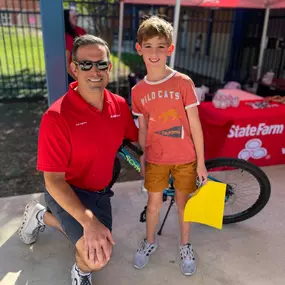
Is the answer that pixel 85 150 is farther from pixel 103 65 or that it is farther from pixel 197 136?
pixel 197 136

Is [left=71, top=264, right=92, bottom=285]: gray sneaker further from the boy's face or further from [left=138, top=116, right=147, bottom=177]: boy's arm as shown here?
the boy's face

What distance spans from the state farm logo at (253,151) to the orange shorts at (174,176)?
Result: 63.0 inches

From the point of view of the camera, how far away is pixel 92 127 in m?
1.90

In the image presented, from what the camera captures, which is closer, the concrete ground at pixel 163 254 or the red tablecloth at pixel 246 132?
the concrete ground at pixel 163 254

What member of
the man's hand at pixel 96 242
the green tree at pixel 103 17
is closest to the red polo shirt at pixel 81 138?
the man's hand at pixel 96 242

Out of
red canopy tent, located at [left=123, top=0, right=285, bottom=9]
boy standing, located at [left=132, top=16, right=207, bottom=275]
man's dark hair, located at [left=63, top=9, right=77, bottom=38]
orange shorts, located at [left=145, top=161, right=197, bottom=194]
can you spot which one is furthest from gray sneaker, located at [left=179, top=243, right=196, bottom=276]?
red canopy tent, located at [left=123, top=0, right=285, bottom=9]

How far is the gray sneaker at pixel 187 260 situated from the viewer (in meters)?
2.25

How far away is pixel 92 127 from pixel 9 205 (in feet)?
5.11

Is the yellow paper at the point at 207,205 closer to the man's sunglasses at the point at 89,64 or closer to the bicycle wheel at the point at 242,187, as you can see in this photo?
the bicycle wheel at the point at 242,187

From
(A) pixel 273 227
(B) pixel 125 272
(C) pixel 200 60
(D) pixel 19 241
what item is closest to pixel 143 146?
(B) pixel 125 272

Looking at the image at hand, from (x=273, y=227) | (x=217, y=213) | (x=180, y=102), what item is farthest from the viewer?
(x=273, y=227)

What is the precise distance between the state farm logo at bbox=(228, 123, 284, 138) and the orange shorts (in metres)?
1.44

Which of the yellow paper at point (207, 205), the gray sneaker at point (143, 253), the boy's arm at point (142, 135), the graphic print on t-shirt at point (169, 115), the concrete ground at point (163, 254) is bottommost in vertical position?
the concrete ground at point (163, 254)

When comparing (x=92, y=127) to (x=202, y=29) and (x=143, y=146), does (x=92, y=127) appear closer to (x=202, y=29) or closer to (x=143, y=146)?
(x=143, y=146)
